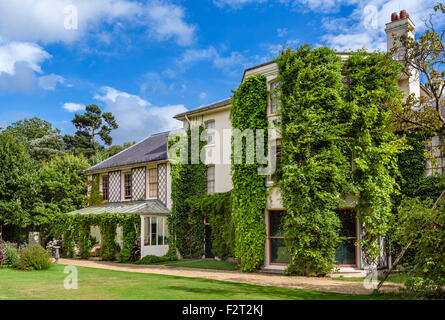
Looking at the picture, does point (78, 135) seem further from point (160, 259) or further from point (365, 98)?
point (365, 98)

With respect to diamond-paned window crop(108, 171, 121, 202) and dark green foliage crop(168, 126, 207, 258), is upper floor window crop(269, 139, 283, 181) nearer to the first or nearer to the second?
dark green foliage crop(168, 126, 207, 258)

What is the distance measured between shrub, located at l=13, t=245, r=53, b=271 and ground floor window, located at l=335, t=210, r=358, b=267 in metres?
11.9

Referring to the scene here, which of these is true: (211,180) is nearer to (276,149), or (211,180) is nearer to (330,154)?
(276,149)

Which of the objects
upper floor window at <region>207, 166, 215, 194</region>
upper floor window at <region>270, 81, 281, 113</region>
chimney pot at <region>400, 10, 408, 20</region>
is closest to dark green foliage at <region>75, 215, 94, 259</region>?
upper floor window at <region>207, 166, 215, 194</region>

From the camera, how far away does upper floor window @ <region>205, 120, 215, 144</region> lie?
22.5 m

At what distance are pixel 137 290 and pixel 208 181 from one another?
40.3ft

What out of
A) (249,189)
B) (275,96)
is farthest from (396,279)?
(275,96)

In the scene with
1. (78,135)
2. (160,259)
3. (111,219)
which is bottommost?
(160,259)

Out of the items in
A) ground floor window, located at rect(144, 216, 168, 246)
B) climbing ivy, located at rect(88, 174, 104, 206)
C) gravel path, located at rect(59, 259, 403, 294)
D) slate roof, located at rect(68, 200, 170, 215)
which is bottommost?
gravel path, located at rect(59, 259, 403, 294)

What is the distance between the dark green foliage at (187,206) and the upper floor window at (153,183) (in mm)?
1754

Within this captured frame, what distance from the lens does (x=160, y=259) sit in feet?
68.7

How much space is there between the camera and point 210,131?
74.2 feet
